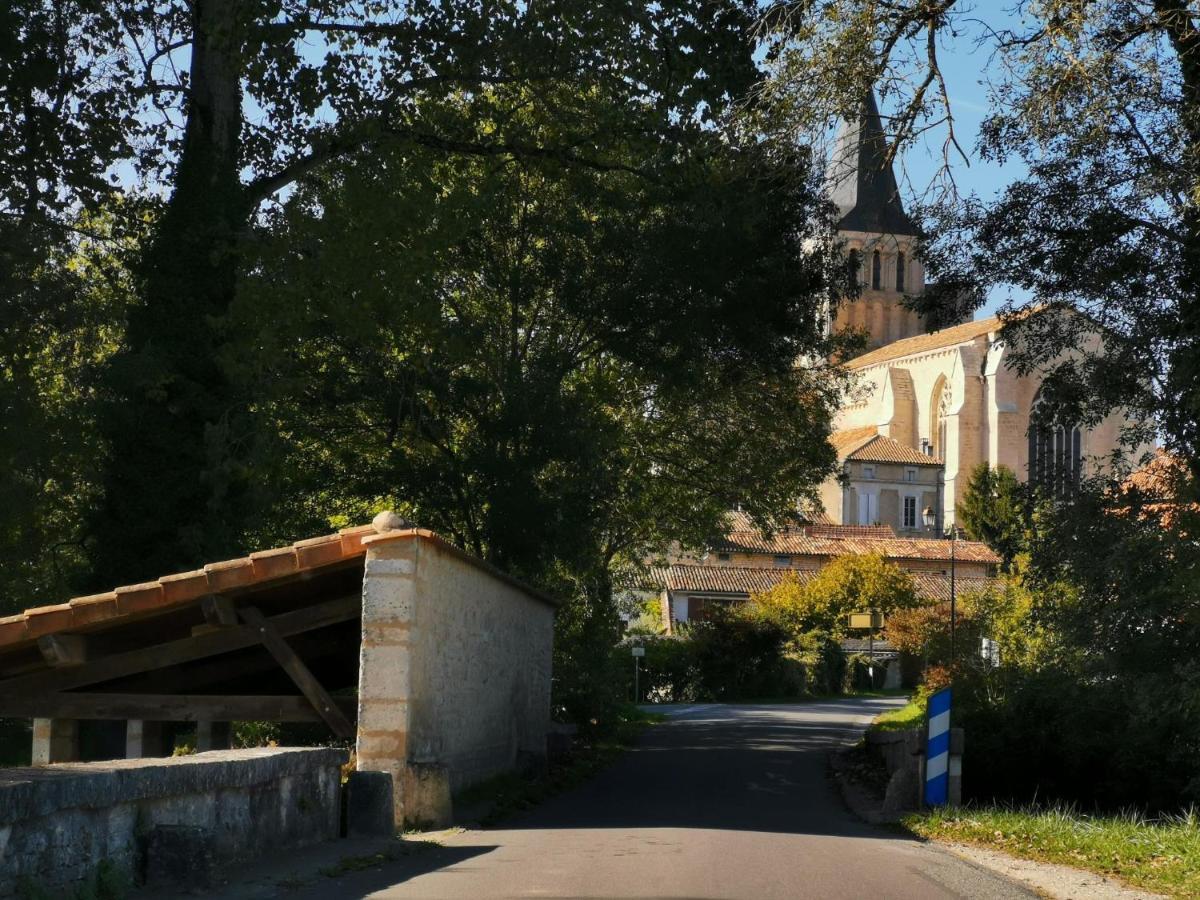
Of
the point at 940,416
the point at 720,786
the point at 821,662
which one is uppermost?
the point at 940,416

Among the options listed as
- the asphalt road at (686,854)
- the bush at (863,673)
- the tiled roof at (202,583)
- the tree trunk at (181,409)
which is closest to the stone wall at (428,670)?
the tiled roof at (202,583)

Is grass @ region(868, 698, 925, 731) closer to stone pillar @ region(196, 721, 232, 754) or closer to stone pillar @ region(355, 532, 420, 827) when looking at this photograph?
stone pillar @ region(196, 721, 232, 754)

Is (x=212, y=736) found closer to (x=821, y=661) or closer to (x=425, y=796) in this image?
→ (x=425, y=796)

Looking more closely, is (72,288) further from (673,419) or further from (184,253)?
(673,419)

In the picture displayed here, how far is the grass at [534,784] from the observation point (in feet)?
45.8

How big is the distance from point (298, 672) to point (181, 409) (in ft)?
22.7

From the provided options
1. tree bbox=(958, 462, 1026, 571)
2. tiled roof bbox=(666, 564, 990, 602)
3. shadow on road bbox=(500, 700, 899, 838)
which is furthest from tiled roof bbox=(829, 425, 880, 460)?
shadow on road bbox=(500, 700, 899, 838)

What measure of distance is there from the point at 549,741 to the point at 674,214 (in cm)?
807

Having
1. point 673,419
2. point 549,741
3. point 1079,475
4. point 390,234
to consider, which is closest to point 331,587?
point 390,234

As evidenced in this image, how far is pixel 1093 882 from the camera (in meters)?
9.28

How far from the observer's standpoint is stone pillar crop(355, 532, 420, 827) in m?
12.3

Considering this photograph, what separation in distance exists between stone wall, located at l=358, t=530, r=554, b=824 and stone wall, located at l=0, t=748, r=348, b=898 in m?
2.20

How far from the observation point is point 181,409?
19203mm

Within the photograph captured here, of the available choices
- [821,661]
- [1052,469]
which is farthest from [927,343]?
[1052,469]
